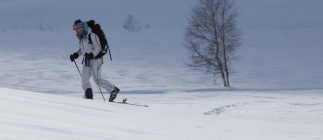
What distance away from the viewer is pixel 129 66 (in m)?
29.1

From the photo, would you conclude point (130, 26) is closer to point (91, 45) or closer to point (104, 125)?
point (91, 45)

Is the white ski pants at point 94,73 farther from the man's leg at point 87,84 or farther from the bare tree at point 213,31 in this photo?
the bare tree at point 213,31

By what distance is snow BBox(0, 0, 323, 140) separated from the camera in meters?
4.93

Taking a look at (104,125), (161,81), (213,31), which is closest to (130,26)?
(161,81)

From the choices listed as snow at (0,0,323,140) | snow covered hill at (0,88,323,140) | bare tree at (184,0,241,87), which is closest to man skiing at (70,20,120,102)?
snow at (0,0,323,140)

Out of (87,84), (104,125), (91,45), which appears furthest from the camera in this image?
(87,84)

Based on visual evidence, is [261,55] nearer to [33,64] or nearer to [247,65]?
[247,65]

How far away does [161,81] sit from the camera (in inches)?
971

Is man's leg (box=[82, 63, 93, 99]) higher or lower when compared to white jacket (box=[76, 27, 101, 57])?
lower

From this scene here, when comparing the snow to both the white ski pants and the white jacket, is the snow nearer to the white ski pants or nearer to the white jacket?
the white ski pants

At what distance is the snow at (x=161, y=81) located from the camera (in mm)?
4934

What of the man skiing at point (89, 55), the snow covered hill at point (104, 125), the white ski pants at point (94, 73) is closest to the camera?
the snow covered hill at point (104, 125)

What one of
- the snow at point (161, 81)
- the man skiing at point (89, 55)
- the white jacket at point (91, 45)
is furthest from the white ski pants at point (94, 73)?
the snow at point (161, 81)

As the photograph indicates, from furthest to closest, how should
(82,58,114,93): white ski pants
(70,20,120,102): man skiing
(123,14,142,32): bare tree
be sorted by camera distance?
1. (123,14,142,32): bare tree
2. (82,58,114,93): white ski pants
3. (70,20,120,102): man skiing
